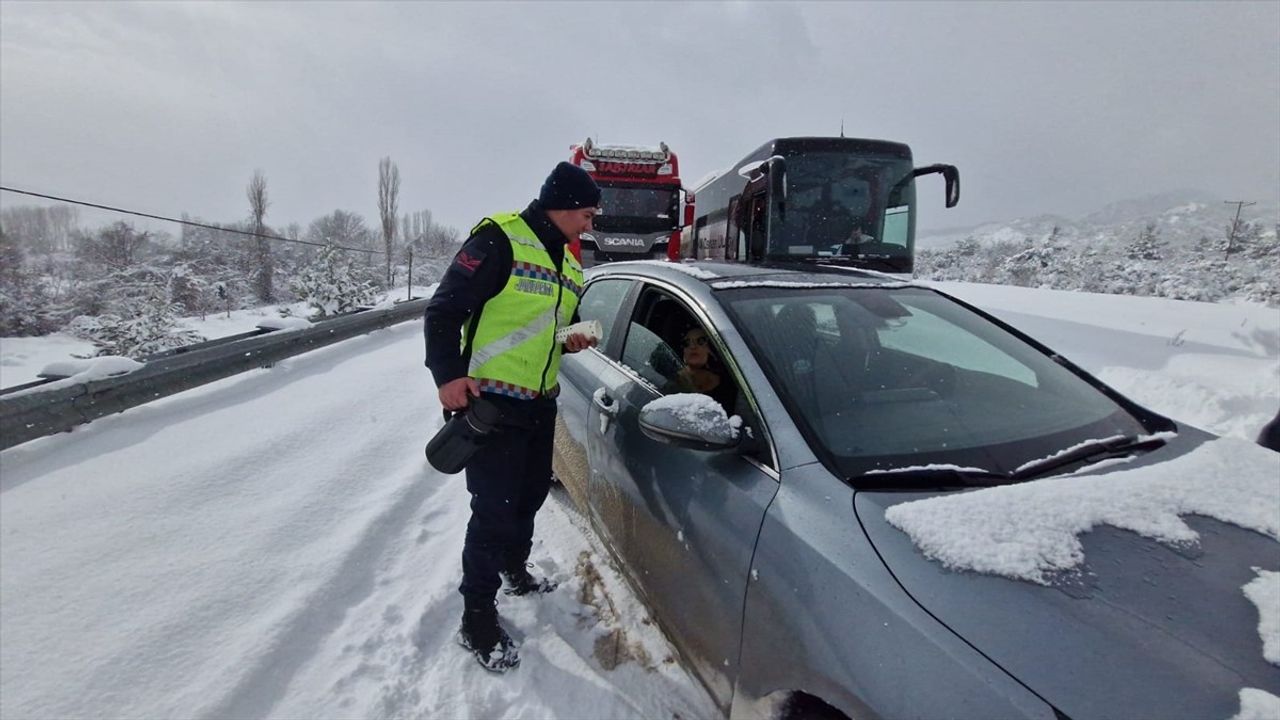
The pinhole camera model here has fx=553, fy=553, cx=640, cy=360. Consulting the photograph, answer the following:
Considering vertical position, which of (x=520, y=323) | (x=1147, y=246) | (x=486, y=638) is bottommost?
(x=486, y=638)

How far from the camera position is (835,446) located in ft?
5.42

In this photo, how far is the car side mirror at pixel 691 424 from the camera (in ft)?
5.55

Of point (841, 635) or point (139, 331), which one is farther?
point (139, 331)

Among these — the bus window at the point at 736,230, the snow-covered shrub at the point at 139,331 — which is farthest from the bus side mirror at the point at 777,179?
the snow-covered shrub at the point at 139,331

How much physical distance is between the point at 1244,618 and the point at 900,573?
624 mm

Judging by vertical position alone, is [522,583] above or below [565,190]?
below

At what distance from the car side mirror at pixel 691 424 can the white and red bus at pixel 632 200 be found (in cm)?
1196

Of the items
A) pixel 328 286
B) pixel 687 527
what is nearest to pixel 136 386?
pixel 687 527

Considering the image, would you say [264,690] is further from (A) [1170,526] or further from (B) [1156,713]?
(A) [1170,526]

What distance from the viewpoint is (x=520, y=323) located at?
2.26 meters

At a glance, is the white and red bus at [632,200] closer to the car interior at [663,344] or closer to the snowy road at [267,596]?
the snowy road at [267,596]

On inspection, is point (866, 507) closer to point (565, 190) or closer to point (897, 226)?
point (565, 190)

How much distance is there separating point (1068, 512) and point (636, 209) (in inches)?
512

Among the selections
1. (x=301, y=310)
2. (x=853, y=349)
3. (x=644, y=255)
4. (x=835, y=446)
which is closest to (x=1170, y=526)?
(x=835, y=446)
